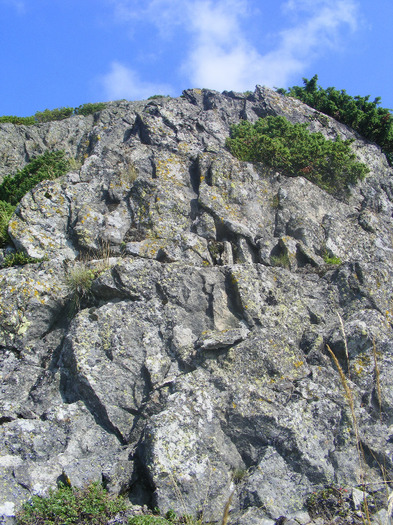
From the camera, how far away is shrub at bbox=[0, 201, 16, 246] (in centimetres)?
1109

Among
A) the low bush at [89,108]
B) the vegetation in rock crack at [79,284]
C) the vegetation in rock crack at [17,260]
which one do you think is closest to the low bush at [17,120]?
the low bush at [89,108]

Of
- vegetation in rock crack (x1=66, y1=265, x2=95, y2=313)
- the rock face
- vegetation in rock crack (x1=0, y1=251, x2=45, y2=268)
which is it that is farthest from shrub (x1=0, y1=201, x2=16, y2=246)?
vegetation in rock crack (x1=66, y1=265, x2=95, y2=313)

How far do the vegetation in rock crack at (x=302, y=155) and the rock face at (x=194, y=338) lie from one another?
0.71 meters

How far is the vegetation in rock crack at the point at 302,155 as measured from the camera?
1436 centimetres

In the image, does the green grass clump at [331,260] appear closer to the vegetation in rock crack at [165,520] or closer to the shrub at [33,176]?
the vegetation in rock crack at [165,520]

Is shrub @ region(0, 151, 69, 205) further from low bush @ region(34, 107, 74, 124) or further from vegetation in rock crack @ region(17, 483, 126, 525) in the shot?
low bush @ region(34, 107, 74, 124)

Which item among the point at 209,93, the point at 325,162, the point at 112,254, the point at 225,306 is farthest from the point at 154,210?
the point at 209,93

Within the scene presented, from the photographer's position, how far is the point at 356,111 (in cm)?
1945

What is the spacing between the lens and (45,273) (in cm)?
998

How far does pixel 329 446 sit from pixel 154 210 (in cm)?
692

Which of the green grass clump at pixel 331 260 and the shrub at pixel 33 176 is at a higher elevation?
the shrub at pixel 33 176

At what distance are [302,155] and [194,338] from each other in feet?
27.1

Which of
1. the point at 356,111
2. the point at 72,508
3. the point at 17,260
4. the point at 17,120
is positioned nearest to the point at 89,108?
the point at 17,120

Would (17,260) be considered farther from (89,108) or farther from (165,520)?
(89,108)
